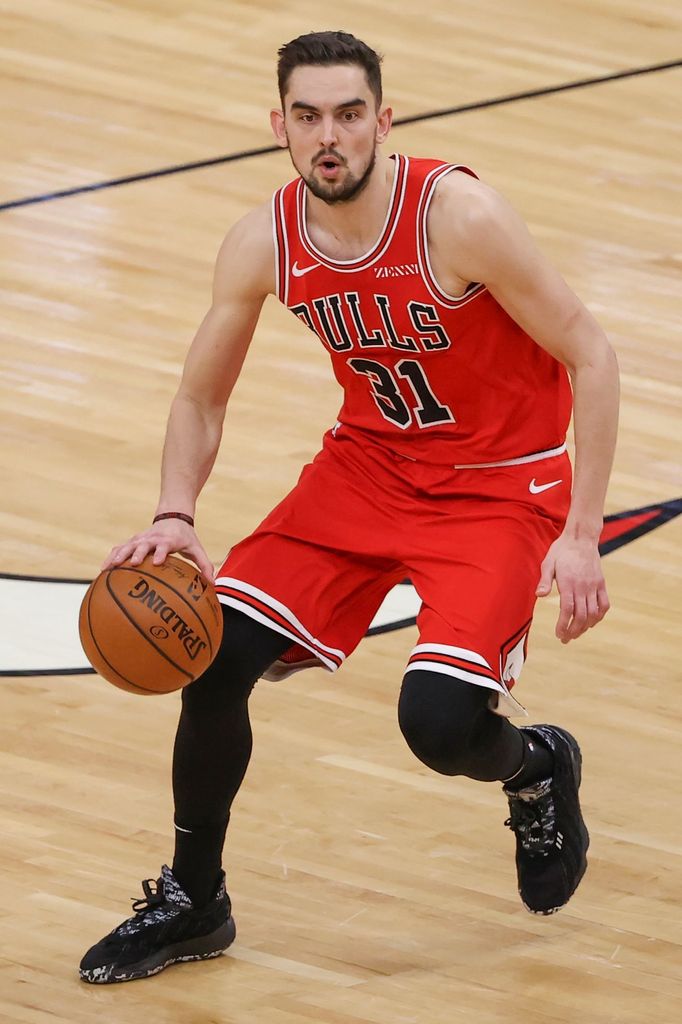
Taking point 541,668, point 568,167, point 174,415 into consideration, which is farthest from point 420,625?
point 568,167

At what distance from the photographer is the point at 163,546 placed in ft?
11.3

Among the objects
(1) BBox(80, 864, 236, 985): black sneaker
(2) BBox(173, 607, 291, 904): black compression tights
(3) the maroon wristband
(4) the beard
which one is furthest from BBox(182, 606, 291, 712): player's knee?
(4) the beard

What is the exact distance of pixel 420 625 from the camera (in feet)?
11.6

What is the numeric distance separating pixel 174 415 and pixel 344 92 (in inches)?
25.9

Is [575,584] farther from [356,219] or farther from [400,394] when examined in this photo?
[356,219]

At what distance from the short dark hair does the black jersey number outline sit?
45cm

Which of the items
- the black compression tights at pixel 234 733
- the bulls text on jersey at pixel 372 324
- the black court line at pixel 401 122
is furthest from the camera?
the black court line at pixel 401 122

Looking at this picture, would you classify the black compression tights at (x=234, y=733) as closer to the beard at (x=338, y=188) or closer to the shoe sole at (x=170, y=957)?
the shoe sole at (x=170, y=957)

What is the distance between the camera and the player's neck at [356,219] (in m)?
3.52

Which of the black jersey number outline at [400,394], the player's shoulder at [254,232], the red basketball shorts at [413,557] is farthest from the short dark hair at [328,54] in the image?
the red basketball shorts at [413,557]

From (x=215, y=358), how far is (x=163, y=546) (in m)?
0.39

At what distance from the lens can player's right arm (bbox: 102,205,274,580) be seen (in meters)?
3.62

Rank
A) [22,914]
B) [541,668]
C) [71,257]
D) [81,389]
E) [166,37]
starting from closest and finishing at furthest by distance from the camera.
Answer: [22,914]
[541,668]
[81,389]
[71,257]
[166,37]

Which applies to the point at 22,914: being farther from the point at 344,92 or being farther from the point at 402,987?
the point at 344,92
